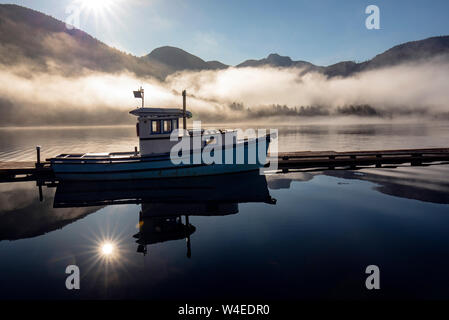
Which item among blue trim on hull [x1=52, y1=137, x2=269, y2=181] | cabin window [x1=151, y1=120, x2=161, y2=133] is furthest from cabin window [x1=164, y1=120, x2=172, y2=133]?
blue trim on hull [x1=52, y1=137, x2=269, y2=181]

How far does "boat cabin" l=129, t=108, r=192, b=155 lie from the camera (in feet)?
59.0

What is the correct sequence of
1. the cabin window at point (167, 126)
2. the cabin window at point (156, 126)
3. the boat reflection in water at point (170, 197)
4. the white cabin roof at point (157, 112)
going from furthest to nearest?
the cabin window at point (167, 126)
the cabin window at point (156, 126)
the white cabin roof at point (157, 112)
the boat reflection in water at point (170, 197)

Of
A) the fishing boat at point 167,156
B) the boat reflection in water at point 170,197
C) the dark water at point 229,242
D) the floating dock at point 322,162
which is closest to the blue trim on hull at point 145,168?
the fishing boat at point 167,156

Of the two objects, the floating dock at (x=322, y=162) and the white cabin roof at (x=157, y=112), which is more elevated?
the white cabin roof at (x=157, y=112)

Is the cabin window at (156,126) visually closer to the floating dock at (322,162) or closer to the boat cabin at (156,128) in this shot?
the boat cabin at (156,128)

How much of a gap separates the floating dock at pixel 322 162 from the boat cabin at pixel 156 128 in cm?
1045

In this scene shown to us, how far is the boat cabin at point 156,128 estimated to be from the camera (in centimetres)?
1798

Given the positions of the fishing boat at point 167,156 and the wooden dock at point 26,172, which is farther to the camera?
the wooden dock at point 26,172

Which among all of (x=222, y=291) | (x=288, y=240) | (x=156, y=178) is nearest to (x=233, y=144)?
(x=156, y=178)

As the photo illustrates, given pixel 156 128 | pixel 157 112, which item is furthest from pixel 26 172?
pixel 157 112

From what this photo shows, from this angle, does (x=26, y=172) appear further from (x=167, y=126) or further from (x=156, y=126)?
(x=167, y=126)

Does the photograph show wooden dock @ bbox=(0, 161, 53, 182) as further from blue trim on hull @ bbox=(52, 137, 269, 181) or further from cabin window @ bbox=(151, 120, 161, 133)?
cabin window @ bbox=(151, 120, 161, 133)

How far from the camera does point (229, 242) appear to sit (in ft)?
29.6
